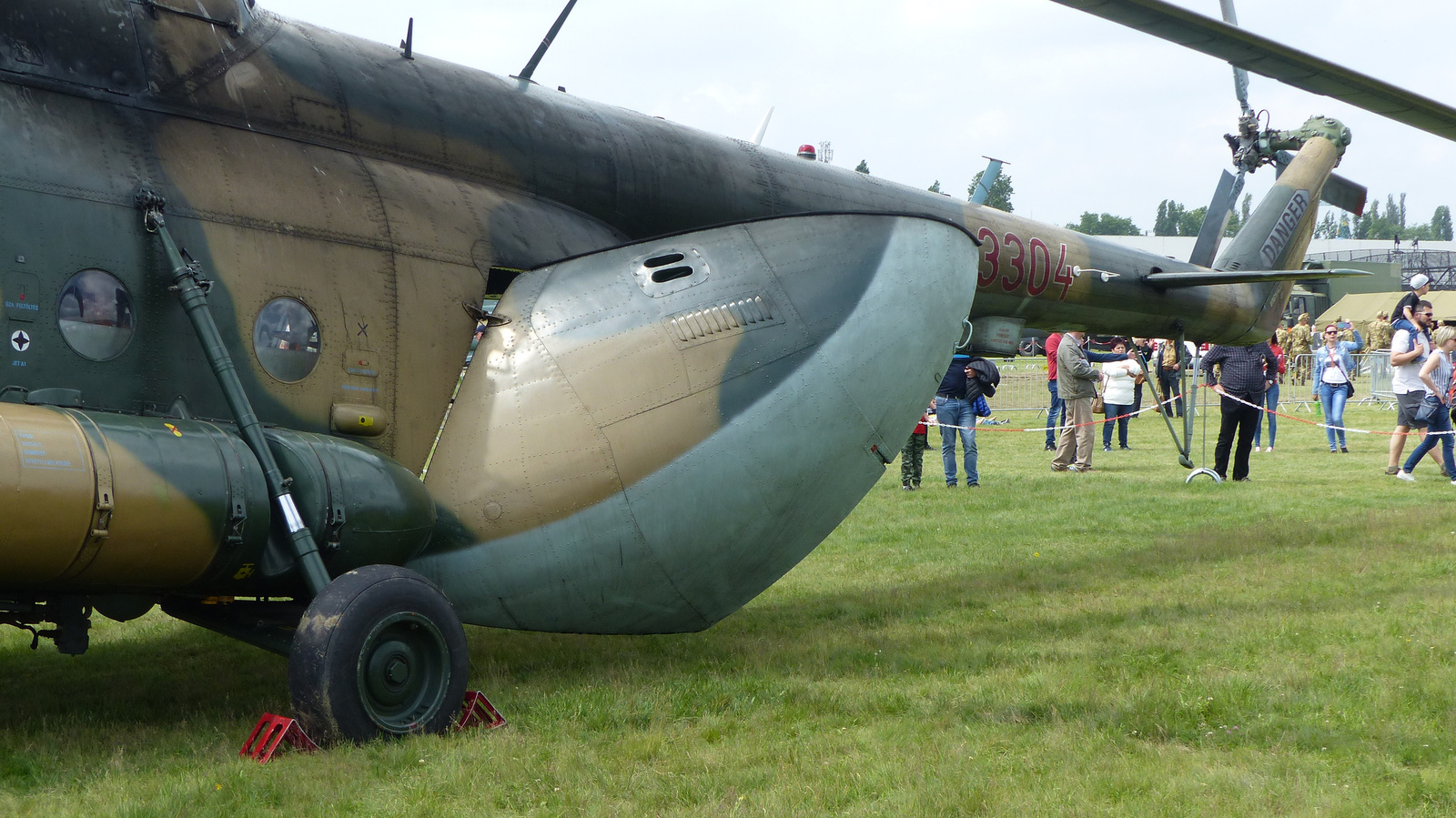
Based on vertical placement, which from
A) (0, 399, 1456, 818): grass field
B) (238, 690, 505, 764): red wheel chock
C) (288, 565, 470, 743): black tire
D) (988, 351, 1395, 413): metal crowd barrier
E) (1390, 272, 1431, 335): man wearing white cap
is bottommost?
(988, 351, 1395, 413): metal crowd barrier

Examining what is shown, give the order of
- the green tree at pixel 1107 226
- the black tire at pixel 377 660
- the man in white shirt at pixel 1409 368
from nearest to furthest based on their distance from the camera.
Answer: the black tire at pixel 377 660
the man in white shirt at pixel 1409 368
the green tree at pixel 1107 226

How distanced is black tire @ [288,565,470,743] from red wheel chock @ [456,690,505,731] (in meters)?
0.09

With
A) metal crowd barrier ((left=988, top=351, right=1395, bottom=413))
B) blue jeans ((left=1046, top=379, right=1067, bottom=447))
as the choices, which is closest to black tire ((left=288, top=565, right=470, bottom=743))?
blue jeans ((left=1046, top=379, right=1067, bottom=447))

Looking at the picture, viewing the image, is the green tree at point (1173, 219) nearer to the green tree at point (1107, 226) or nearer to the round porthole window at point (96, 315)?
the green tree at point (1107, 226)

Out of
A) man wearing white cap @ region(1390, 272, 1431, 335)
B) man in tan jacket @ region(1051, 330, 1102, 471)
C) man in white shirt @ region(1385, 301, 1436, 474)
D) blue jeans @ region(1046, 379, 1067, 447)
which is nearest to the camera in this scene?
man in white shirt @ region(1385, 301, 1436, 474)

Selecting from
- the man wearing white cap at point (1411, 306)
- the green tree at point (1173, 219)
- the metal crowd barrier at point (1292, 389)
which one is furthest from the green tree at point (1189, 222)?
the man wearing white cap at point (1411, 306)

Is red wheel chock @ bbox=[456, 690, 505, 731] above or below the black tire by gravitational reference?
below

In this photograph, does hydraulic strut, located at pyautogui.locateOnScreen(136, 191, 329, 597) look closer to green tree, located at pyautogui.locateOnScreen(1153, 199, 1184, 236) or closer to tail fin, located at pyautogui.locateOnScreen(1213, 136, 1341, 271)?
tail fin, located at pyautogui.locateOnScreen(1213, 136, 1341, 271)

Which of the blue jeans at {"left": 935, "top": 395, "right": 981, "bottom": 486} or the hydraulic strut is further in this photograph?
the blue jeans at {"left": 935, "top": 395, "right": 981, "bottom": 486}

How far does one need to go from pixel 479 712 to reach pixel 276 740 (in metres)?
0.92

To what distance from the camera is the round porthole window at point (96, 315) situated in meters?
4.85

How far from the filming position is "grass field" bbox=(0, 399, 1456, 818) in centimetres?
425

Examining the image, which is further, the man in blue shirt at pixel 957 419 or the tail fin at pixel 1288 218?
the man in blue shirt at pixel 957 419

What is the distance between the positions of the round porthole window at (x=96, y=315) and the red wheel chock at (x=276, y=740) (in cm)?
169
